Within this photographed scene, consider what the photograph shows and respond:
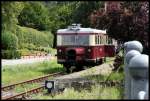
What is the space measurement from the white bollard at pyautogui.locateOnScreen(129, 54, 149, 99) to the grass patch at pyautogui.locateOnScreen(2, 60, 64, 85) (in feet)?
51.0

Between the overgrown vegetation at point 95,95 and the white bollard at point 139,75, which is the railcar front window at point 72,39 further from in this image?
the white bollard at point 139,75

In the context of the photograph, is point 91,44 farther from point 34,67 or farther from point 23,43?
point 23,43

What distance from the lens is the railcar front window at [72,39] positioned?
1303 inches

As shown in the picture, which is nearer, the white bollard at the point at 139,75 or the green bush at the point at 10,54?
the white bollard at the point at 139,75

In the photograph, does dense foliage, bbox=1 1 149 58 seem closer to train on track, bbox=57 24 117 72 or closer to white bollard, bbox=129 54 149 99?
train on track, bbox=57 24 117 72

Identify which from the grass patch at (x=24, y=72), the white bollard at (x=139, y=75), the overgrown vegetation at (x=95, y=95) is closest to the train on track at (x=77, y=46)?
the grass patch at (x=24, y=72)

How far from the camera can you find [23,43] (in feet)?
170

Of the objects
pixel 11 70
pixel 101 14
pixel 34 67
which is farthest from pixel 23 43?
pixel 101 14

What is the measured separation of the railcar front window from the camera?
33094 mm

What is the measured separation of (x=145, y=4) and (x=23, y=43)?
30.8m

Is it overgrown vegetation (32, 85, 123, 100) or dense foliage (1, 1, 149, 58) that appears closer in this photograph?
overgrown vegetation (32, 85, 123, 100)

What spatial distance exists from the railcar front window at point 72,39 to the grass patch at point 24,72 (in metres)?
1.62

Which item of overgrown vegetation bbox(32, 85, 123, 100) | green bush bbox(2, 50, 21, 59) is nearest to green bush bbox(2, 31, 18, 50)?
green bush bbox(2, 50, 21, 59)

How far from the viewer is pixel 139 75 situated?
8.17m
